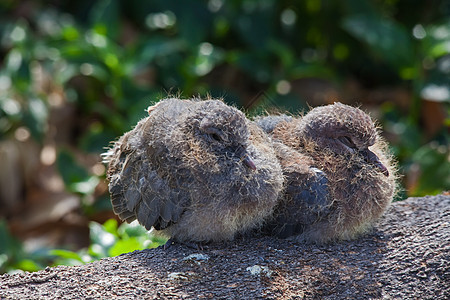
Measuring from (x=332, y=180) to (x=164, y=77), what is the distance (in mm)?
2795

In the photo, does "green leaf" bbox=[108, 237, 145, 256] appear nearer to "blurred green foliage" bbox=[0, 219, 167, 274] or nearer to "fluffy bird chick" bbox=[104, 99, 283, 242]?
"blurred green foliage" bbox=[0, 219, 167, 274]

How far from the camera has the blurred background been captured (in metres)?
4.39

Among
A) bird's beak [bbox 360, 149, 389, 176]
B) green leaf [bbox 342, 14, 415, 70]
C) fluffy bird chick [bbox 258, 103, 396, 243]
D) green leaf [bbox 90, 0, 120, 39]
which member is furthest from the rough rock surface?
green leaf [bbox 90, 0, 120, 39]

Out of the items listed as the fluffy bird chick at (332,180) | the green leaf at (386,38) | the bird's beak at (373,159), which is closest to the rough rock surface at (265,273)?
the fluffy bird chick at (332,180)

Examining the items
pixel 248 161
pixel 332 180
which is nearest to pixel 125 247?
pixel 248 161

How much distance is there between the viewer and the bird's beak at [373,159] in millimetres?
2444

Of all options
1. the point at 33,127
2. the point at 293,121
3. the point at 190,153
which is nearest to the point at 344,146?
the point at 293,121

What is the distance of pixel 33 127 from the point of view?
14.8 ft

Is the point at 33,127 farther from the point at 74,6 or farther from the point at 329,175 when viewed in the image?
the point at 329,175

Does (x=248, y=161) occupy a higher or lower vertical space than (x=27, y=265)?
higher

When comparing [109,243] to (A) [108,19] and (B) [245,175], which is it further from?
(A) [108,19]

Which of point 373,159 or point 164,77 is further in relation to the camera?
point 164,77

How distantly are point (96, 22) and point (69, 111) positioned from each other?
0.95 m

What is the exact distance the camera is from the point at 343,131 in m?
2.44
